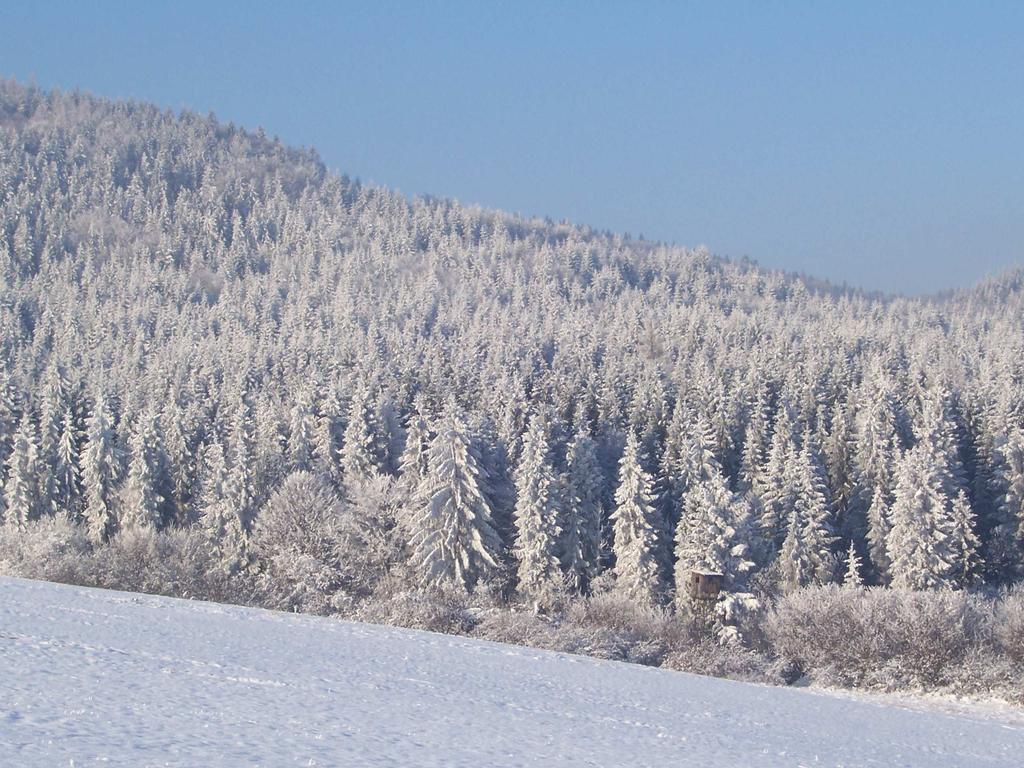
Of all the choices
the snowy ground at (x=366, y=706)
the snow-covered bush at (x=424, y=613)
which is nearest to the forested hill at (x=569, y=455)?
the snow-covered bush at (x=424, y=613)

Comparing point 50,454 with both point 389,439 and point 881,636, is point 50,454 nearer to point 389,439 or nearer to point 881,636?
point 389,439

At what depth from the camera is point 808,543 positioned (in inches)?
2034

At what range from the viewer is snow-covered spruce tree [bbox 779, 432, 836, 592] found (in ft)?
168

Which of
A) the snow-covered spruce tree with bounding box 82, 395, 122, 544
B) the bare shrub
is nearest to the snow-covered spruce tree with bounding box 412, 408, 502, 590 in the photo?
the bare shrub

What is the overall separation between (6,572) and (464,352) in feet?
233

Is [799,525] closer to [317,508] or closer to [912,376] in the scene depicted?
[317,508]

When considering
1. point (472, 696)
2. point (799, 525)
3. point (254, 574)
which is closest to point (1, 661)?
point (472, 696)

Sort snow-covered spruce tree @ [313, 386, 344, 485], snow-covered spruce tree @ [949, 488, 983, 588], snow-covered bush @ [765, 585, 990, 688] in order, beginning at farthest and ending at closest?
snow-covered spruce tree @ [313, 386, 344, 485], snow-covered spruce tree @ [949, 488, 983, 588], snow-covered bush @ [765, 585, 990, 688]

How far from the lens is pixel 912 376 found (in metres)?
92.1

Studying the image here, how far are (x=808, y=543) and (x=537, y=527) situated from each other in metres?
15.4

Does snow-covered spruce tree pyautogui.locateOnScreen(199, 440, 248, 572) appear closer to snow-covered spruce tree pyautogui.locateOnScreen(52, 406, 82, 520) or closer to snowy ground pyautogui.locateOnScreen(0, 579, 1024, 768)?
snow-covered spruce tree pyautogui.locateOnScreen(52, 406, 82, 520)

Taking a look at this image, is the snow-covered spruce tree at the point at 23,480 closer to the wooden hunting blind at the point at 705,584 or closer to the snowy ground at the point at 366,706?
the snowy ground at the point at 366,706

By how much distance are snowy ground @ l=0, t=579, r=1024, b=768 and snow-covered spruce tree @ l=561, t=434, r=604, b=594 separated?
2474 centimetres

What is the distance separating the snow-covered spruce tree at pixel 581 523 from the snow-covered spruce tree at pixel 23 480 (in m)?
30.7
